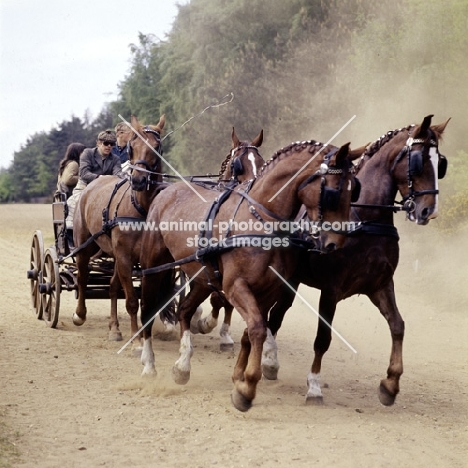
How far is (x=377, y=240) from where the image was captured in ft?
21.3

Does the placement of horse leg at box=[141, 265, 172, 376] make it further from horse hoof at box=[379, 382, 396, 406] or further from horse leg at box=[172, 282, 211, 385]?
horse hoof at box=[379, 382, 396, 406]

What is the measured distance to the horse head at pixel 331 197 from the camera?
5750 mm

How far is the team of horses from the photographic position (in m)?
5.89

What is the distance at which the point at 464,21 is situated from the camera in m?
16.4

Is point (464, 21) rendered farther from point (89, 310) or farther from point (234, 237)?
point (234, 237)

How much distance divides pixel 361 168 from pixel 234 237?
4.31 ft

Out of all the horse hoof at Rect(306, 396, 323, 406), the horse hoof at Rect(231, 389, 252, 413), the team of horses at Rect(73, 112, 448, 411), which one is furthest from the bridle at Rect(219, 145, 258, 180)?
the horse hoof at Rect(231, 389, 252, 413)

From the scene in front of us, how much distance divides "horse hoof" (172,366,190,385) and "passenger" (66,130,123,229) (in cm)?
371

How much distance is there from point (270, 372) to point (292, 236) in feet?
5.89

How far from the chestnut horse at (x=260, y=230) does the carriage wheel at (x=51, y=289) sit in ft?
10.9

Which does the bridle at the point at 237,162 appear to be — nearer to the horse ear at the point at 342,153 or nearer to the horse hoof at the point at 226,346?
the horse hoof at the point at 226,346

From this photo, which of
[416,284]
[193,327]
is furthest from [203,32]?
[193,327]

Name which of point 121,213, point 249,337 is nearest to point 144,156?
point 121,213

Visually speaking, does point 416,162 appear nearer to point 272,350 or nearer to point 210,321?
point 272,350
